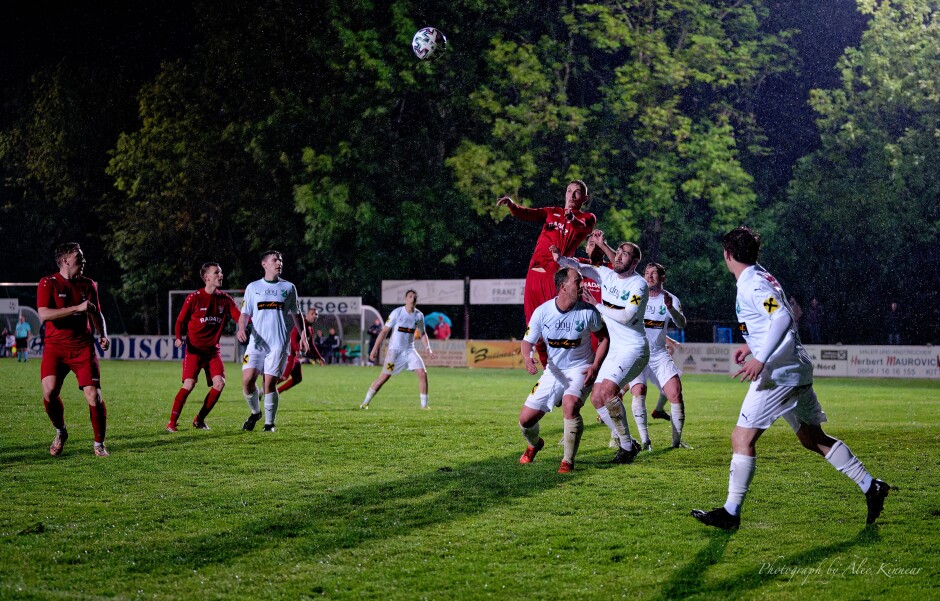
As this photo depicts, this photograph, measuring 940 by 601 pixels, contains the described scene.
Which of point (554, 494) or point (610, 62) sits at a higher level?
point (610, 62)

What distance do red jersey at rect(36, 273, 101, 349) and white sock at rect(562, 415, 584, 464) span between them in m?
5.35

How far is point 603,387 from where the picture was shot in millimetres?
10703

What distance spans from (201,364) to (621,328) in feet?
22.2

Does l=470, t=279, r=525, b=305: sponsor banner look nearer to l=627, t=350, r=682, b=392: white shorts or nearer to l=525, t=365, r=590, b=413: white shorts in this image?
l=627, t=350, r=682, b=392: white shorts

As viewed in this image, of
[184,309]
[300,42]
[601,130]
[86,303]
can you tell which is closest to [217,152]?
[300,42]

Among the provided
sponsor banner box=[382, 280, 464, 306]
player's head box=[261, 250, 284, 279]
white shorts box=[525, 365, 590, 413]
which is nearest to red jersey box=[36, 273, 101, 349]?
player's head box=[261, 250, 284, 279]

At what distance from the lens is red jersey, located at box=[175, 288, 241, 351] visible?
14.6 m

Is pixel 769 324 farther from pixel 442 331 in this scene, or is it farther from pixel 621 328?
pixel 442 331

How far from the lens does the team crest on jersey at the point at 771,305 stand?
746 cm

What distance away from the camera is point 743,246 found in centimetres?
763

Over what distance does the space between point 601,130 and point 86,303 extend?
33.7 meters

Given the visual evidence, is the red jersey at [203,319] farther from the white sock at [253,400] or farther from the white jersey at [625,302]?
the white jersey at [625,302]

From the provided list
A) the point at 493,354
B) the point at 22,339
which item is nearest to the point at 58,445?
the point at 493,354

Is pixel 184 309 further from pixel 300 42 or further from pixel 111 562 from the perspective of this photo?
pixel 300 42
